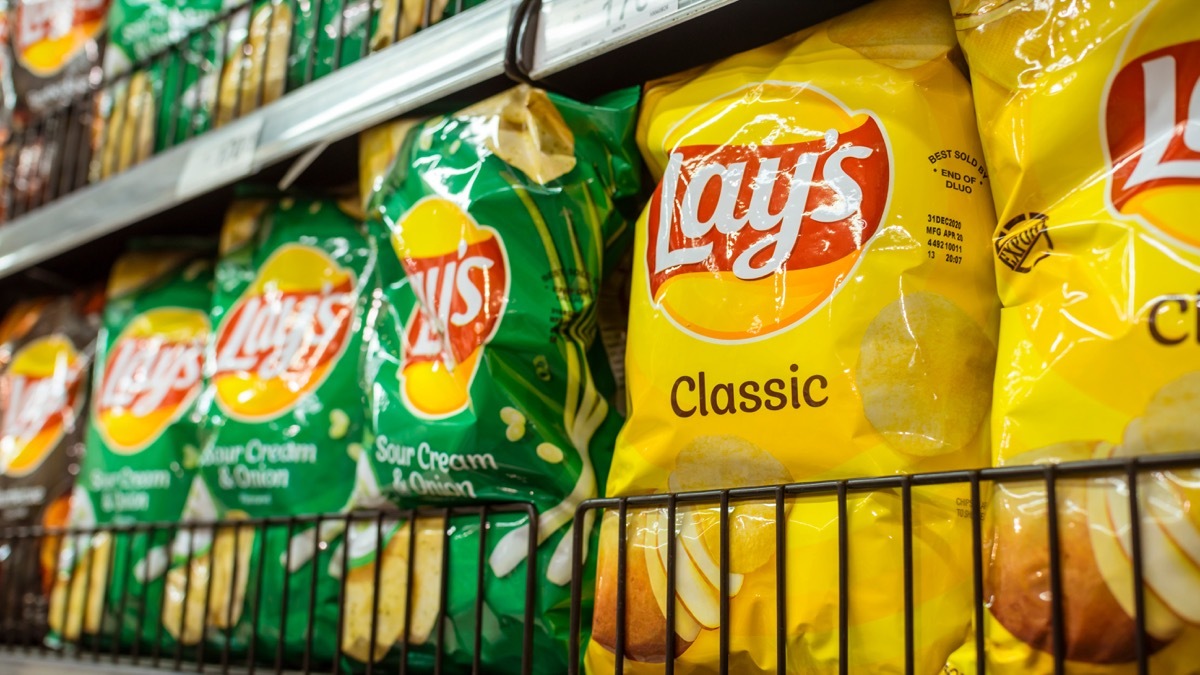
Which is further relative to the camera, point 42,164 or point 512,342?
point 42,164

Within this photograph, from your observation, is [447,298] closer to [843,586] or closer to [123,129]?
[843,586]

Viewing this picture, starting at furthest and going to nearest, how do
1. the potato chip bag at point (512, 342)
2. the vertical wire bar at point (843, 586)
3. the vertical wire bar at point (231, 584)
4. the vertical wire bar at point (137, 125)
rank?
the vertical wire bar at point (137, 125) < the vertical wire bar at point (231, 584) < the potato chip bag at point (512, 342) < the vertical wire bar at point (843, 586)

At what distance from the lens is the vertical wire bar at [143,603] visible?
104 centimetres

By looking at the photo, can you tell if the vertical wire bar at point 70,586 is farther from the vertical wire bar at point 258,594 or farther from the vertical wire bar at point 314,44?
the vertical wire bar at point 314,44

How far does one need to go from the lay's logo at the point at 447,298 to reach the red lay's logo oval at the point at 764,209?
14 centimetres

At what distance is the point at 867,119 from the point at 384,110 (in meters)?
0.43

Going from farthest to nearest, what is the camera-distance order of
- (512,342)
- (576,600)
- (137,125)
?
(137,125) < (512,342) < (576,600)

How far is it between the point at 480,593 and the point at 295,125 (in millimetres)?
491

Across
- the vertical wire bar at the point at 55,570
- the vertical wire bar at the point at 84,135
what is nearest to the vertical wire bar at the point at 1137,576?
the vertical wire bar at the point at 55,570

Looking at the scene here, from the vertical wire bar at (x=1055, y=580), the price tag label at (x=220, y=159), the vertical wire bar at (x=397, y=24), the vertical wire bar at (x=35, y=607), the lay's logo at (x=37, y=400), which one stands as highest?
the vertical wire bar at (x=397, y=24)

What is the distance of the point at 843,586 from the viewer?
0.59 metres

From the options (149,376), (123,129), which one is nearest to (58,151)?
(123,129)

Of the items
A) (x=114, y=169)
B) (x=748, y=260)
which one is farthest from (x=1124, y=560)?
(x=114, y=169)

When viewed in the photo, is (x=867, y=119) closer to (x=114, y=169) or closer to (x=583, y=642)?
(x=583, y=642)
